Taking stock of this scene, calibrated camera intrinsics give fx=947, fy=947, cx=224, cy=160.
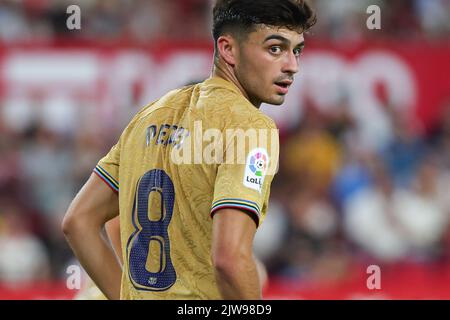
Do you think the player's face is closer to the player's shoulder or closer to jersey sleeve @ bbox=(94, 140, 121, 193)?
the player's shoulder

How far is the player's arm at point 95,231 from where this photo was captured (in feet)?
12.0

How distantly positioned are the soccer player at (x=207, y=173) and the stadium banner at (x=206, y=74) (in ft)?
17.0

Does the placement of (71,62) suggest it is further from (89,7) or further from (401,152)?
(401,152)

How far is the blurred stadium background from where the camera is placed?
8.39 meters

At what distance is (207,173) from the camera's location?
124 inches

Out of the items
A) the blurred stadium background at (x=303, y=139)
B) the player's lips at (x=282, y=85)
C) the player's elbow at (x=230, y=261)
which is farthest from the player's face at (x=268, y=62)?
the blurred stadium background at (x=303, y=139)

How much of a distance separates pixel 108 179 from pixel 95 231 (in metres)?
0.22

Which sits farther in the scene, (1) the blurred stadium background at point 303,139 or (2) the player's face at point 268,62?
(1) the blurred stadium background at point 303,139

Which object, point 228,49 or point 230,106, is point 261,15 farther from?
point 230,106

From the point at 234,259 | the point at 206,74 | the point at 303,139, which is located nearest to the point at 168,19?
the point at 206,74

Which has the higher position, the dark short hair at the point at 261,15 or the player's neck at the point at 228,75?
the dark short hair at the point at 261,15

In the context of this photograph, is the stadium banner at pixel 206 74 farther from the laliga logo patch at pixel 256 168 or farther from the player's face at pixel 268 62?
the laliga logo patch at pixel 256 168

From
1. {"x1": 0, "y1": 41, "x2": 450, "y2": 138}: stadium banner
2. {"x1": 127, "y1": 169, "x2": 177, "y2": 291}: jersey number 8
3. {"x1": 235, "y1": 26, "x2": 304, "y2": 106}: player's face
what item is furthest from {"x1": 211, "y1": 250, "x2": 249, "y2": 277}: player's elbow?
{"x1": 0, "y1": 41, "x2": 450, "y2": 138}: stadium banner
